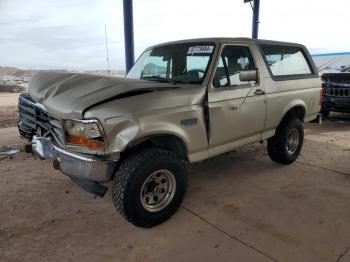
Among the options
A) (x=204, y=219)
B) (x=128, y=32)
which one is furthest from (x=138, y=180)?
(x=128, y=32)

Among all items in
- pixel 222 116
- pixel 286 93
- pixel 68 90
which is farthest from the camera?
pixel 286 93

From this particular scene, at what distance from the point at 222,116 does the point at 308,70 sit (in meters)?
2.43

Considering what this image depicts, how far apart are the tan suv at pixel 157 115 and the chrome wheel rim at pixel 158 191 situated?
0.01 meters

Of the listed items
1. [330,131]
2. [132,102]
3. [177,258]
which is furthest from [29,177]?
[330,131]

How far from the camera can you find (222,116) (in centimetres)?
383

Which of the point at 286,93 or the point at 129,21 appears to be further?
the point at 129,21

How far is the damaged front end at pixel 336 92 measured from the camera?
8.48 meters

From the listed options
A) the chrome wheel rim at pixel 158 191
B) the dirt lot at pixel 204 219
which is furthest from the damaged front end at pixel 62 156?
the dirt lot at pixel 204 219

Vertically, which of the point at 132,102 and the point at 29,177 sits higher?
the point at 132,102

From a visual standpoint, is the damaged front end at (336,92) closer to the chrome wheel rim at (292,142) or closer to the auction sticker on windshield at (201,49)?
the chrome wheel rim at (292,142)

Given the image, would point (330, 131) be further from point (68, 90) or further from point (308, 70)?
point (68, 90)

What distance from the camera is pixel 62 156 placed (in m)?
3.19

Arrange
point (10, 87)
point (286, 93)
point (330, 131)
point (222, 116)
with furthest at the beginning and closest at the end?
point (10, 87), point (330, 131), point (286, 93), point (222, 116)

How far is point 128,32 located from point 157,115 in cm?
475
